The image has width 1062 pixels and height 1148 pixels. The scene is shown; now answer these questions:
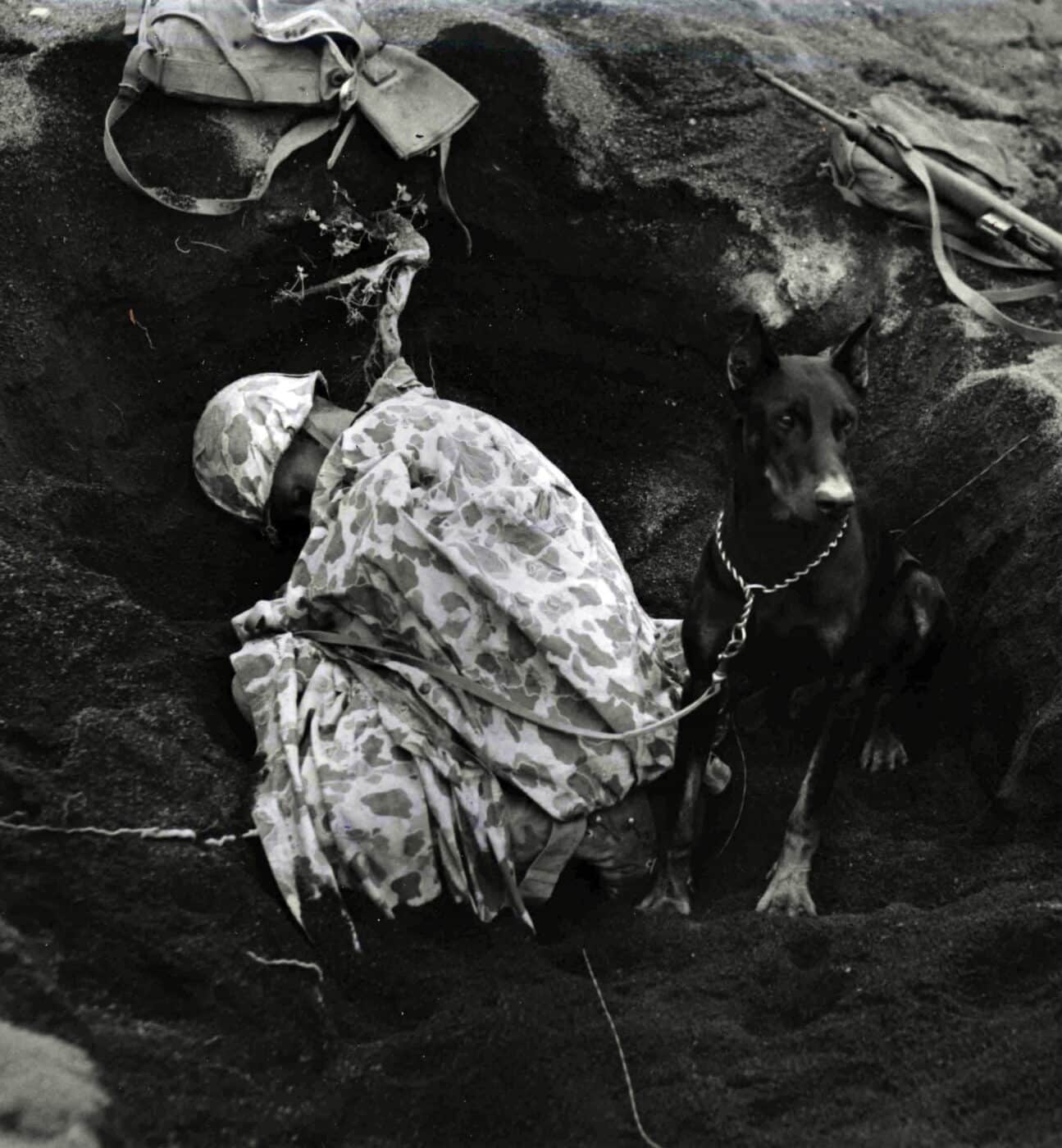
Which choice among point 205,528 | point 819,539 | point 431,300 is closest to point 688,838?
point 819,539

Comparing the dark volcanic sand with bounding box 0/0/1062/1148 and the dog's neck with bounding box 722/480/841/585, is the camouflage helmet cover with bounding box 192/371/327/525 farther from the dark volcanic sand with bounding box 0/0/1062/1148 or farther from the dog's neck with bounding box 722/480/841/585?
the dog's neck with bounding box 722/480/841/585

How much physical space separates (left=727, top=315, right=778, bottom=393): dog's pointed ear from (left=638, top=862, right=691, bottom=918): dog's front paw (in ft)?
4.55

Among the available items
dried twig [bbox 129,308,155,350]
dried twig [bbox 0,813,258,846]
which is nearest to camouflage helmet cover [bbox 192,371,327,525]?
dried twig [bbox 129,308,155,350]

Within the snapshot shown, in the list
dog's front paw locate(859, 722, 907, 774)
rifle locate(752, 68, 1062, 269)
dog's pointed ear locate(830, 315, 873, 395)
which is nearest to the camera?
dog's pointed ear locate(830, 315, 873, 395)

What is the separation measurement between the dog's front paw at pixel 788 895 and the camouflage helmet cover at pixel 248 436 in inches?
87.4

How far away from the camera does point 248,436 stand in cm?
487

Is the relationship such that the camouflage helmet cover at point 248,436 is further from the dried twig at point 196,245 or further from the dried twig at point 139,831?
the dried twig at point 139,831

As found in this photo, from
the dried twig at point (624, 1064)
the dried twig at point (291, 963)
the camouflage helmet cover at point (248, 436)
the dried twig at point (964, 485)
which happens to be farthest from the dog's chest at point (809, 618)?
the camouflage helmet cover at point (248, 436)

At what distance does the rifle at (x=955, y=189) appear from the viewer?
568 cm

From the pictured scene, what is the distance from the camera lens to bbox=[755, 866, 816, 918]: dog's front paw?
3855 millimetres

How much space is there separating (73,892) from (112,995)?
0.31 metres

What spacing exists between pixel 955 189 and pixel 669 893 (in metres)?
3.47

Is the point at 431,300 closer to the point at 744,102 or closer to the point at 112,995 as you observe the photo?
the point at 744,102

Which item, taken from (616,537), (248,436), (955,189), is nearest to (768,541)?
(616,537)
